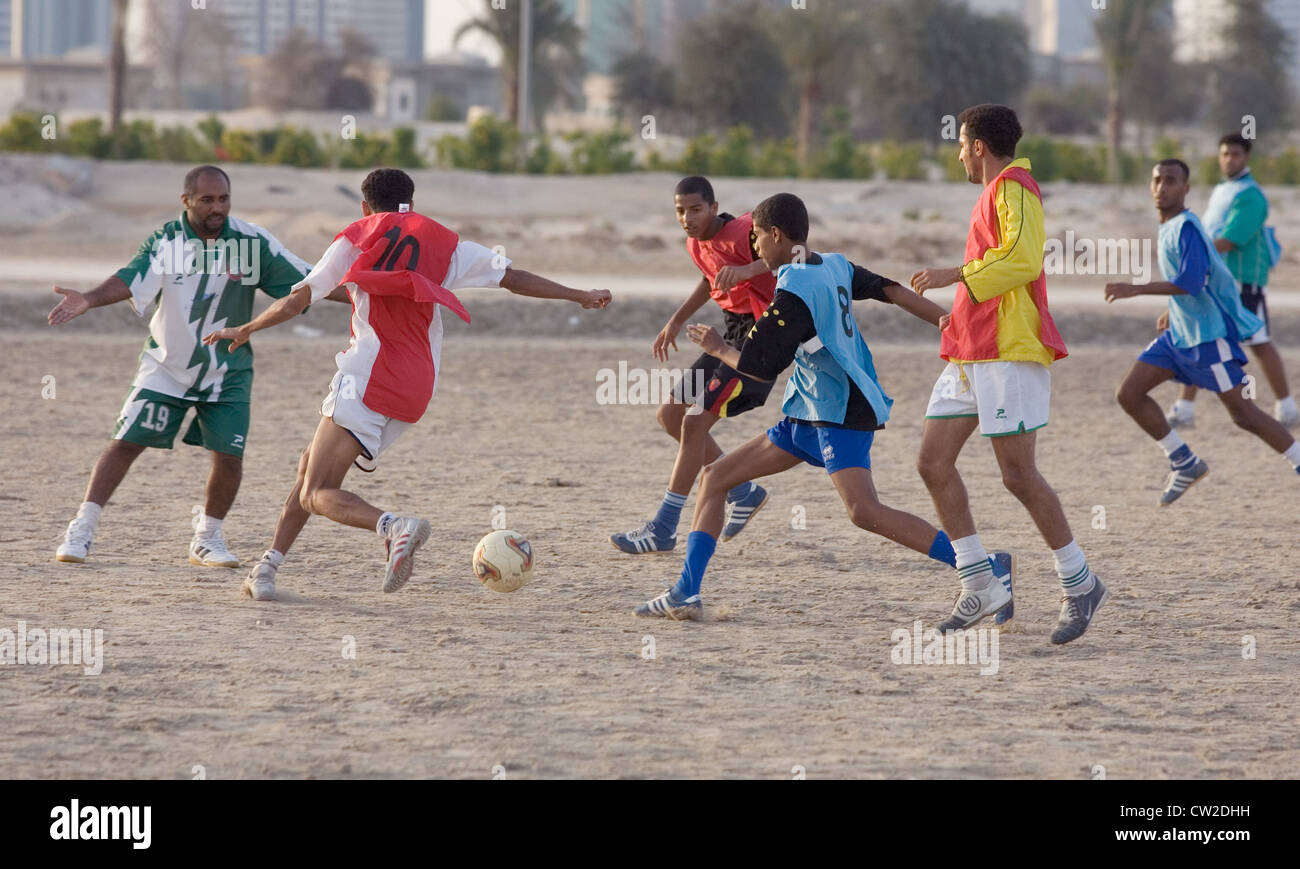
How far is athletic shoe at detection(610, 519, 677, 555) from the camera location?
24.9 feet

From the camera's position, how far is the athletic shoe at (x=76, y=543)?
7.07m

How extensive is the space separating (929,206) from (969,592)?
28674 millimetres

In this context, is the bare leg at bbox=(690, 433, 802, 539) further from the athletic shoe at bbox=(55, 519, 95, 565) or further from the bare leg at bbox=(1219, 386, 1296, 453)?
the bare leg at bbox=(1219, 386, 1296, 453)

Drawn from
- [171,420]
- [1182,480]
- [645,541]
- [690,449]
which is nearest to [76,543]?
[171,420]

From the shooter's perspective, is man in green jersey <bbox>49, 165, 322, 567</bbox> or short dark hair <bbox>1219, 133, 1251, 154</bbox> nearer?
man in green jersey <bbox>49, 165, 322, 567</bbox>

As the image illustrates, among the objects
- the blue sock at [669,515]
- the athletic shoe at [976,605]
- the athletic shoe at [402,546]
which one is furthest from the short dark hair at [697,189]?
the athletic shoe at [976,605]

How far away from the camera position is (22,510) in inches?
326

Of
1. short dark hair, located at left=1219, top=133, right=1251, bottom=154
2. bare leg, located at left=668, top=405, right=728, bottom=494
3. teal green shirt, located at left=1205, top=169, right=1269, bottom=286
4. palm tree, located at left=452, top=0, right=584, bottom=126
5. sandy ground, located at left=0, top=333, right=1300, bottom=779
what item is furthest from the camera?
palm tree, located at left=452, top=0, right=584, bottom=126

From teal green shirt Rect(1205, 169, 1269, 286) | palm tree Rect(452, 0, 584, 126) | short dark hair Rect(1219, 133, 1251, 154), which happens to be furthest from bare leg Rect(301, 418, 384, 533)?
palm tree Rect(452, 0, 584, 126)

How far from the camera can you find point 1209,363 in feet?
28.8

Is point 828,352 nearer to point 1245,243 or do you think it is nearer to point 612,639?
point 612,639

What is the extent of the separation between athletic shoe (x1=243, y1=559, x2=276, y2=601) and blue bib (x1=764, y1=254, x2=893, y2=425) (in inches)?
86.2
